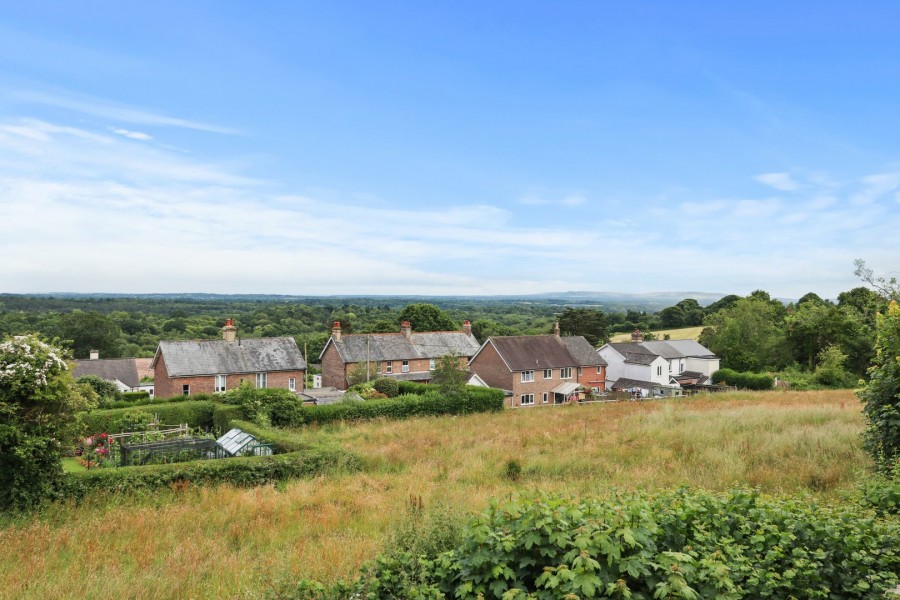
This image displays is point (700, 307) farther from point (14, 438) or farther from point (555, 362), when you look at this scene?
point (14, 438)

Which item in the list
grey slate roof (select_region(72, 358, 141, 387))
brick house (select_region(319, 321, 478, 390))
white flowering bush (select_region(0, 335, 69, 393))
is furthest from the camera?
grey slate roof (select_region(72, 358, 141, 387))

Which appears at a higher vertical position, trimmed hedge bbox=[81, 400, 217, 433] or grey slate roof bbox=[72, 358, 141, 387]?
trimmed hedge bbox=[81, 400, 217, 433]

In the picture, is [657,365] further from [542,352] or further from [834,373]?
[834,373]

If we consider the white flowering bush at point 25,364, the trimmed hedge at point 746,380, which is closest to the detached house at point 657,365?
the trimmed hedge at point 746,380

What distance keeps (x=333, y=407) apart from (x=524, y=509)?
84.9 feet

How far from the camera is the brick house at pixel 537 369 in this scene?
51219mm

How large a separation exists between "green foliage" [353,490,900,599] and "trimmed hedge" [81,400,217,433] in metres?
26.6

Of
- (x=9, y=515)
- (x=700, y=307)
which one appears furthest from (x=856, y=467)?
(x=700, y=307)

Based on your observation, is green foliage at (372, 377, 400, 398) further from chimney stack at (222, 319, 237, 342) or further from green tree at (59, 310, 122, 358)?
green tree at (59, 310, 122, 358)

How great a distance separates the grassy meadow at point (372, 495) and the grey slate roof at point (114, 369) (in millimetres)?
47558

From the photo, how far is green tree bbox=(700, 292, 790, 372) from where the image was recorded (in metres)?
67.1

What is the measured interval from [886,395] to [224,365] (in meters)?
41.8

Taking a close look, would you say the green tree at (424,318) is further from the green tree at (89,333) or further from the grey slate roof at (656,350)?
the green tree at (89,333)

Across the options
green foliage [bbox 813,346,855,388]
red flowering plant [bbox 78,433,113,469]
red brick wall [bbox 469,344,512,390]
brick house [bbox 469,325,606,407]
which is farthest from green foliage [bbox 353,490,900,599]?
green foliage [bbox 813,346,855,388]
